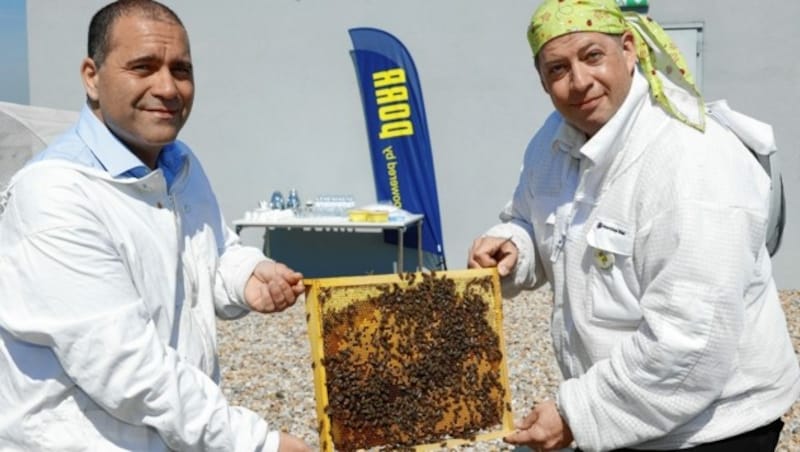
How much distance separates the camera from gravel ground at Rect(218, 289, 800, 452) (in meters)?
5.86

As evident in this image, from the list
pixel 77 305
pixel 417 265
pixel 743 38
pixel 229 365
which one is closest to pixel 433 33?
pixel 417 265

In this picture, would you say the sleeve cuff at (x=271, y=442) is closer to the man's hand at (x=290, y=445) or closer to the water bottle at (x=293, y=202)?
the man's hand at (x=290, y=445)

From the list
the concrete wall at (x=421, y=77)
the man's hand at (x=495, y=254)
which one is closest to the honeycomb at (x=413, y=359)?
the man's hand at (x=495, y=254)

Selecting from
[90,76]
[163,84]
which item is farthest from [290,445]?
[90,76]

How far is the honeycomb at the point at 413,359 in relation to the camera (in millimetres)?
2719

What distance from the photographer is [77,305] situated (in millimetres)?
1977

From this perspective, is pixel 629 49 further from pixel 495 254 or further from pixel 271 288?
pixel 271 288

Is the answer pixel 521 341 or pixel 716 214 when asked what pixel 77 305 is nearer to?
pixel 716 214

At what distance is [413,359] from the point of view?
112 inches

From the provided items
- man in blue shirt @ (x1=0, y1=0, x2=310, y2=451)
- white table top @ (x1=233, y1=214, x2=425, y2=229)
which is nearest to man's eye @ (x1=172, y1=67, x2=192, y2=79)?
man in blue shirt @ (x1=0, y1=0, x2=310, y2=451)

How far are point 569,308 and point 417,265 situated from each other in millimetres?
7846

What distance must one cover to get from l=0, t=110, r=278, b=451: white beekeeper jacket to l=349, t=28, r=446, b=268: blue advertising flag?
25.4 ft

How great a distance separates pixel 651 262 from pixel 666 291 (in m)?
0.10

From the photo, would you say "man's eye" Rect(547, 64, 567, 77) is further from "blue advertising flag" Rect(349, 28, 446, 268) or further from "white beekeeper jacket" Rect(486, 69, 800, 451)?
"blue advertising flag" Rect(349, 28, 446, 268)
